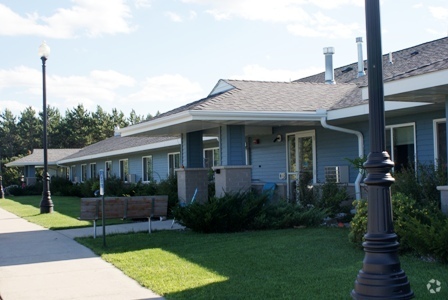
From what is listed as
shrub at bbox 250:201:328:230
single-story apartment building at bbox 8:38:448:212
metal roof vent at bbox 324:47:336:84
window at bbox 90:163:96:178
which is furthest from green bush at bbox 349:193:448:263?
window at bbox 90:163:96:178

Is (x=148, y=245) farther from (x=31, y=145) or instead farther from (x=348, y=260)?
(x=31, y=145)

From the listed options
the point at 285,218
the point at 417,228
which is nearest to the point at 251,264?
the point at 417,228

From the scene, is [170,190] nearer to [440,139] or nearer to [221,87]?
[221,87]

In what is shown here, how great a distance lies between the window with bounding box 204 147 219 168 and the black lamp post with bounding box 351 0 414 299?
59.5 ft

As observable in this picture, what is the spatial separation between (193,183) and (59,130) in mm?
65563

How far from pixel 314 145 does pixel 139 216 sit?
19.7ft

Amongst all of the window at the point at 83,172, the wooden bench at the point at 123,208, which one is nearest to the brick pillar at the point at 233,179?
the wooden bench at the point at 123,208

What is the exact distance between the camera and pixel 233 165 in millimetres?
14375

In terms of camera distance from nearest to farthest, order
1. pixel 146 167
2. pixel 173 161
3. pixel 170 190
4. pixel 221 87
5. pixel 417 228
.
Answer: pixel 417 228
pixel 221 87
pixel 170 190
pixel 173 161
pixel 146 167

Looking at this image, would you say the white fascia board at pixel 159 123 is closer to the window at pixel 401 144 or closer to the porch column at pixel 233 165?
the porch column at pixel 233 165

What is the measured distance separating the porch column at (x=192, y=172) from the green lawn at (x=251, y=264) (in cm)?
405

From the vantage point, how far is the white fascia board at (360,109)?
1220 cm

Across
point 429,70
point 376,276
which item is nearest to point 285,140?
point 429,70

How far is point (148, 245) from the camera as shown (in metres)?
11.2
